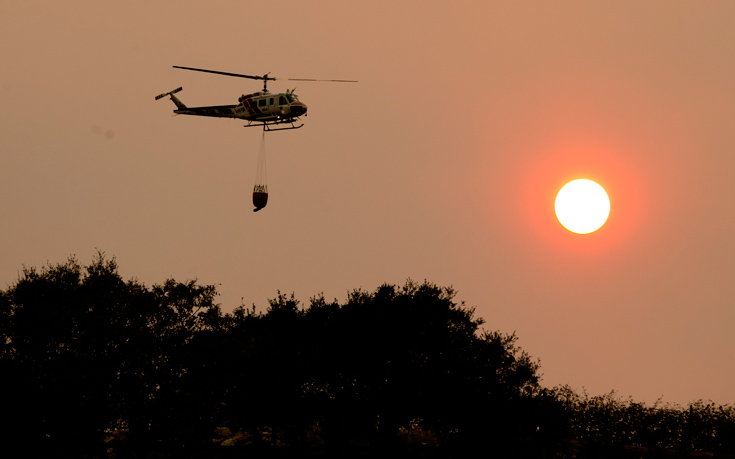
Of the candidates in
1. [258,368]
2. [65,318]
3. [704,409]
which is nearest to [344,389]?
[258,368]

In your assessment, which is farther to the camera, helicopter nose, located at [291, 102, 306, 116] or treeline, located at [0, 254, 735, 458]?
helicopter nose, located at [291, 102, 306, 116]

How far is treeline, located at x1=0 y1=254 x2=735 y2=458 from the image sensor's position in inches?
2896

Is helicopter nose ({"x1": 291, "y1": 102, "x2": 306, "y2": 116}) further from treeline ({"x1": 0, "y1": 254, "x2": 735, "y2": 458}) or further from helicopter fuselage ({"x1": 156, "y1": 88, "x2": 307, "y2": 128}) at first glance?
treeline ({"x1": 0, "y1": 254, "x2": 735, "y2": 458})

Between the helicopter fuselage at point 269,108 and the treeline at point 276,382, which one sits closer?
the treeline at point 276,382

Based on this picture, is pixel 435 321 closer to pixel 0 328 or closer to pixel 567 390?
pixel 567 390

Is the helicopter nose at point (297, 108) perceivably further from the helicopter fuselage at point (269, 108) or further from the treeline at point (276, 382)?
the treeline at point (276, 382)

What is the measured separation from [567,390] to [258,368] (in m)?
35.6

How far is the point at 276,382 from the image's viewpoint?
303 ft

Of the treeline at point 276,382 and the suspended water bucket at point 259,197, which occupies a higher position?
the suspended water bucket at point 259,197

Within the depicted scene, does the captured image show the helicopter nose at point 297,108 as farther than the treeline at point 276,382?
Yes

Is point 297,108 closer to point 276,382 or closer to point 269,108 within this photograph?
point 269,108

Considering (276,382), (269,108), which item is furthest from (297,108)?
(276,382)

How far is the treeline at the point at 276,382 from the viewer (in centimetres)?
7356

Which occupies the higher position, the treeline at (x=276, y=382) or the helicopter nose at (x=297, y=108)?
the helicopter nose at (x=297, y=108)
